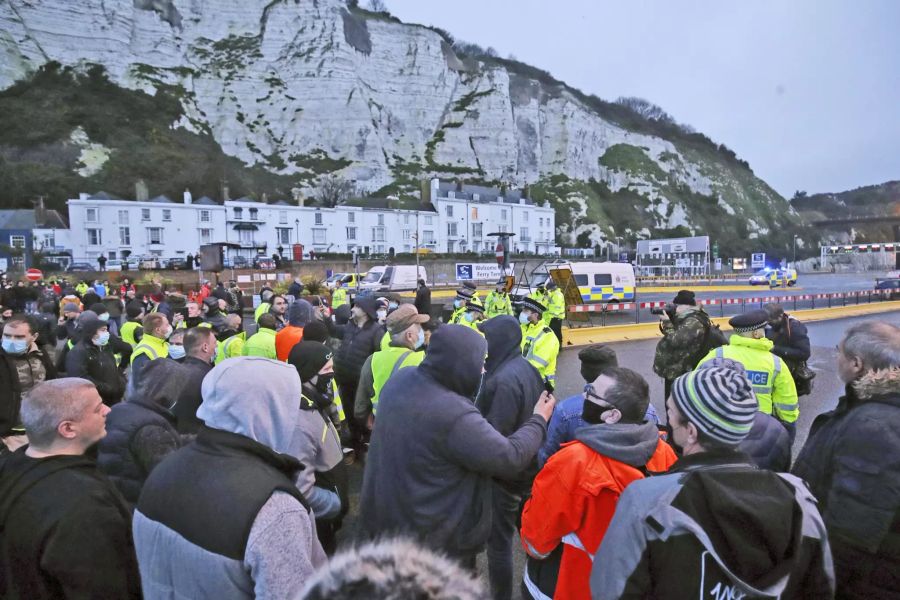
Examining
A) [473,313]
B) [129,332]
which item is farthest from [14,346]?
[473,313]

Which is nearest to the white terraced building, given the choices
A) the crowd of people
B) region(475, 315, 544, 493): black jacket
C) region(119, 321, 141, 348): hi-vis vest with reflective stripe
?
region(119, 321, 141, 348): hi-vis vest with reflective stripe

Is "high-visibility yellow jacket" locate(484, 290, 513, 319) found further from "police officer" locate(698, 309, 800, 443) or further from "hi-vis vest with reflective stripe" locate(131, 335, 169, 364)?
"police officer" locate(698, 309, 800, 443)

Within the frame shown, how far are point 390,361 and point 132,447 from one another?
2.26 metres

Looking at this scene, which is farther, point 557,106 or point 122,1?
point 557,106

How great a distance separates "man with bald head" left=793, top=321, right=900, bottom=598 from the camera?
90.3 inches

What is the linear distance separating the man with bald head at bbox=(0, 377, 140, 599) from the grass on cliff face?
73.5 meters

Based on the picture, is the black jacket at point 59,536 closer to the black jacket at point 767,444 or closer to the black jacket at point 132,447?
the black jacket at point 132,447

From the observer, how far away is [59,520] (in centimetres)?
195

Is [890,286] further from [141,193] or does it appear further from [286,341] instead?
[141,193]

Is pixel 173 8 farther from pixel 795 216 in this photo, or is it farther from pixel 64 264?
pixel 795 216

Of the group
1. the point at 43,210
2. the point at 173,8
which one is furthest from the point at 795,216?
the point at 43,210

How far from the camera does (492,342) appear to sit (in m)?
3.99

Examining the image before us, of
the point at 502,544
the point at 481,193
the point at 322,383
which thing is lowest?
the point at 502,544

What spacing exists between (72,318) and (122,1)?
97335 mm
